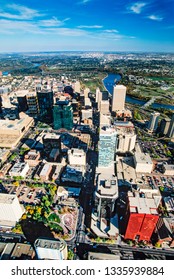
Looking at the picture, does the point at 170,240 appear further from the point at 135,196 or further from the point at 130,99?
the point at 130,99

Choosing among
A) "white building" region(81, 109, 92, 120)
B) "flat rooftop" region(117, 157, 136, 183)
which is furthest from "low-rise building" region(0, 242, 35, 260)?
"white building" region(81, 109, 92, 120)

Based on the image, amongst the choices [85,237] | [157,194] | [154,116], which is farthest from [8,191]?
[154,116]

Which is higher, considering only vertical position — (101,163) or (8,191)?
(101,163)

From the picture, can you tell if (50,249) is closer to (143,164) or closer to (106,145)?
(106,145)

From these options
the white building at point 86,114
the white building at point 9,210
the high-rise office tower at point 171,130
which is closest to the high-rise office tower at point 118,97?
the white building at point 86,114

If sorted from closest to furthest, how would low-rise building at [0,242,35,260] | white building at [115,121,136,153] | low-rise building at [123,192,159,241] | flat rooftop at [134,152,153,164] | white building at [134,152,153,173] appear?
low-rise building at [123,192,159,241], low-rise building at [0,242,35,260], white building at [134,152,153,173], flat rooftop at [134,152,153,164], white building at [115,121,136,153]

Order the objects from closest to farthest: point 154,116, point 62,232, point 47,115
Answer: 1. point 62,232
2. point 154,116
3. point 47,115

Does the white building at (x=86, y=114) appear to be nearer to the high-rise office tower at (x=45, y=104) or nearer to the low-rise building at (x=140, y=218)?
the high-rise office tower at (x=45, y=104)

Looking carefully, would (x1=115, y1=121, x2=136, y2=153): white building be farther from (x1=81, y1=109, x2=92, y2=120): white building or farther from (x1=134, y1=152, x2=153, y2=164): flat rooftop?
(x1=81, y1=109, x2=92, y2=120): white building
